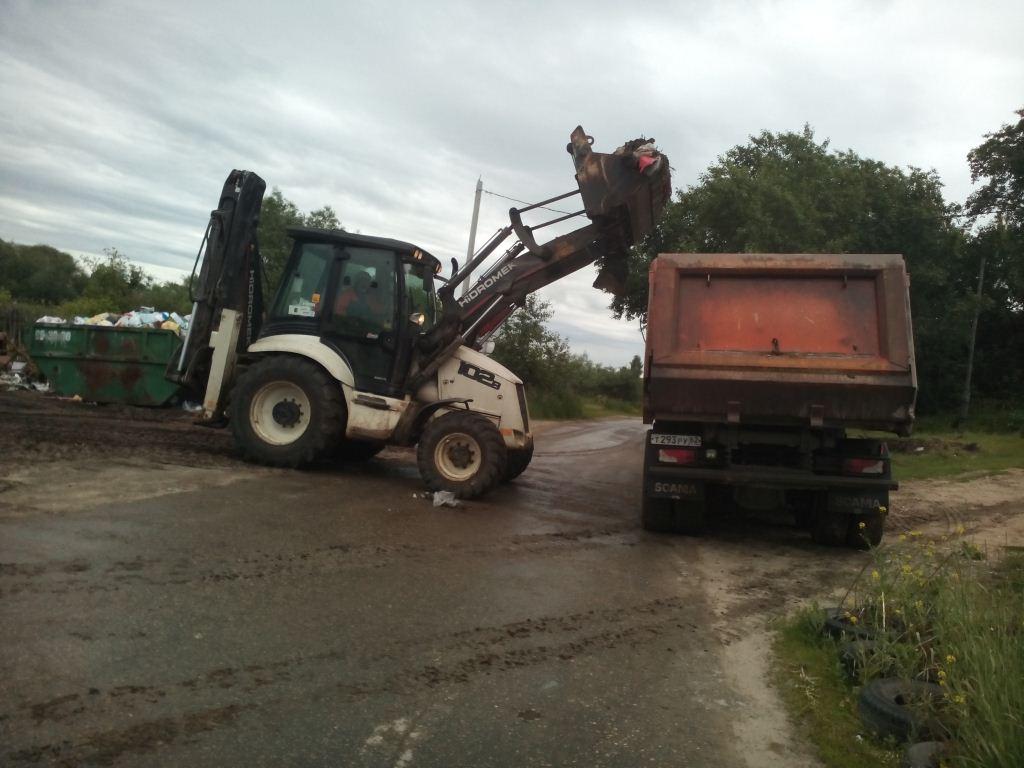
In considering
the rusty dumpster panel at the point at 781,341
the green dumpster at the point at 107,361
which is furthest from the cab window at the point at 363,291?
the green dumpster at the point at 107,361

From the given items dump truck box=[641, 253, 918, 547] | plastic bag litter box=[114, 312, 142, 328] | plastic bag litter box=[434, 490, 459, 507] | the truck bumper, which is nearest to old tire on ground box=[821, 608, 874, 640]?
the truck bumper

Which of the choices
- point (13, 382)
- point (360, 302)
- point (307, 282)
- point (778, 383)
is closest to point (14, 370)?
point (13, 382)

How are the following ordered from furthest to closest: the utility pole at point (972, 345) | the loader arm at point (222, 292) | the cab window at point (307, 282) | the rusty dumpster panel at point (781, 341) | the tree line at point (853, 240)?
the utility pole at point (972, 345) → the tree line at point (853, 240) → the loader arm at point (222, 292) → the cab window at point (307, 282) → the rusty dumpster panel at point (781, 341)

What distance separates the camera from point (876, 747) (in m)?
4.01

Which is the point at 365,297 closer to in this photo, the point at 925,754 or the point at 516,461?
the point at 516,461

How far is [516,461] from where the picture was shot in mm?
11656

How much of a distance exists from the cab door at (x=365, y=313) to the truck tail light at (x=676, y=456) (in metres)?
3.66

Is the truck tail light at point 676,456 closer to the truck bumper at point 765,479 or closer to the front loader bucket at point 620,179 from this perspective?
the truck bumper at point 765,479

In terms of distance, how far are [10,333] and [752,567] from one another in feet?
62.2

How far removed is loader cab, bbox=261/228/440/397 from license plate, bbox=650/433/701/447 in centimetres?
342

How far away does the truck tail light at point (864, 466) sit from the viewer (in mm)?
8581

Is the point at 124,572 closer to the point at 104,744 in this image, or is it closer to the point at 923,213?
the point at 104,744

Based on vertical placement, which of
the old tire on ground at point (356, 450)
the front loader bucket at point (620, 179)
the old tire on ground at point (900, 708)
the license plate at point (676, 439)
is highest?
the front loader bucket at point (620, 179)

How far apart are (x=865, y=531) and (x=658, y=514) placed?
2082mm
